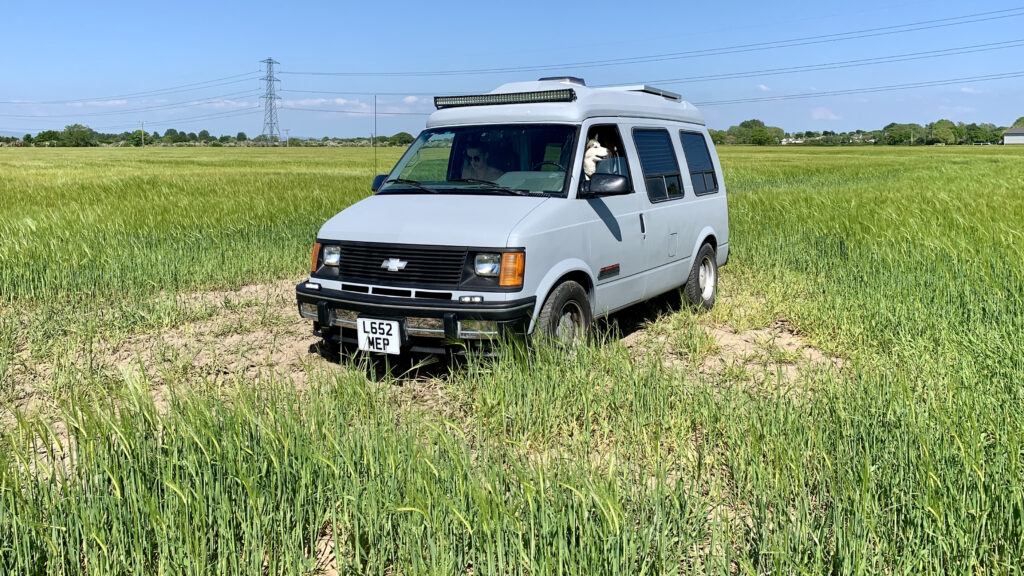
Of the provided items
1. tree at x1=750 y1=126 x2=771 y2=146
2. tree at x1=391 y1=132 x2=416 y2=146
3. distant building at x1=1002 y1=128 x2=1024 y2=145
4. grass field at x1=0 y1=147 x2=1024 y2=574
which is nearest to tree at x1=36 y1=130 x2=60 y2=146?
tree at x1=391 y1=132 x2=416 y2=146

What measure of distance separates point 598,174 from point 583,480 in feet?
10.9

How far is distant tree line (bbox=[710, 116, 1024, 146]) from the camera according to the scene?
439 ft

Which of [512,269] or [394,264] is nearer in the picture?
[512,269]

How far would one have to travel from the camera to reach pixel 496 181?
20.4 ft

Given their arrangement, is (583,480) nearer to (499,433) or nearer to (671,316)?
(499,433)

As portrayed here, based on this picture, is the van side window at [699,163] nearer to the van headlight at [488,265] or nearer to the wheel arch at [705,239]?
the wheel arch at [705,239]

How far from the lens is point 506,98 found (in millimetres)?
6609

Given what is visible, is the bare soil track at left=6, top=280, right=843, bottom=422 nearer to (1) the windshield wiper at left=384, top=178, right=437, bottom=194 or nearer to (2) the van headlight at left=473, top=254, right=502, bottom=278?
(2) the van headlight at left=473, top=254, right=502, bottom=278

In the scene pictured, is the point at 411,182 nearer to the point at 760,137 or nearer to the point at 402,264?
the point at 402,264

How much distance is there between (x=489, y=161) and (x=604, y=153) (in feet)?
2.98

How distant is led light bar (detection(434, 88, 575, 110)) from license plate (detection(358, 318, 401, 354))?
2.21 meters

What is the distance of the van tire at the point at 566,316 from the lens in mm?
5458

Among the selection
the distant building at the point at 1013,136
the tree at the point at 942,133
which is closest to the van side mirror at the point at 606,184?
the tree at the point at 942,133

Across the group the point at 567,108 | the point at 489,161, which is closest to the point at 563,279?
the point at 489,161
